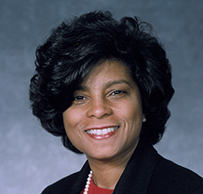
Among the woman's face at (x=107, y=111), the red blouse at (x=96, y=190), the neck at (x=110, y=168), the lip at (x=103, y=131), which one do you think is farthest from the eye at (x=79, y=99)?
the red blouse at (x=96, y=190)

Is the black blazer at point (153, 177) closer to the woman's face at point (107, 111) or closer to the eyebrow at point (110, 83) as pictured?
the woman's face at point (107, 111)

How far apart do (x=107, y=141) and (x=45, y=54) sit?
576 millimetres

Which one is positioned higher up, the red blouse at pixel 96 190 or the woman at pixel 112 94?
the woman at pixel 112 94

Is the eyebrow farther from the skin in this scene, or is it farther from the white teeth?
the white teeth

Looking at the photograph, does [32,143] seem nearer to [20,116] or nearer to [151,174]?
[20,116]

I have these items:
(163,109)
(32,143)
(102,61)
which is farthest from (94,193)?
(32,143)

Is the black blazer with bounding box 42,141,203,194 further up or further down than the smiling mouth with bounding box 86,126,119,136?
further down

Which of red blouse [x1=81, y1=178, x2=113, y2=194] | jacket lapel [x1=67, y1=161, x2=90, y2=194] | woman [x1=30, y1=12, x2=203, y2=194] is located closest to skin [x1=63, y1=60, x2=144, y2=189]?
woman [x1=30, y1=12, x2=203, y2=194]

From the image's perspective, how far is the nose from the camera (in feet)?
6.48

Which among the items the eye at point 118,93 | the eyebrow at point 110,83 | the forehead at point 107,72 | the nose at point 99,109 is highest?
the forehead at point 107,72

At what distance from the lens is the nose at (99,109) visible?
1977 millimetres

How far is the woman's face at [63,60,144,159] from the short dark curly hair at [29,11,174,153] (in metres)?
0.05

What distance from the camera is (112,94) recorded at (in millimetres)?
2043

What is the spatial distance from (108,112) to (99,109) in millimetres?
51
